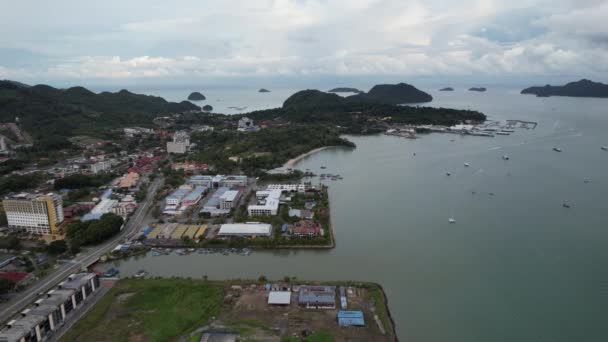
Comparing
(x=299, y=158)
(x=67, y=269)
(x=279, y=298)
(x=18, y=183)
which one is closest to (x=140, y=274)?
(x=67, y=269)

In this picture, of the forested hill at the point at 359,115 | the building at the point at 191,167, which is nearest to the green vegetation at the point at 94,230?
the building at the point at 191,167

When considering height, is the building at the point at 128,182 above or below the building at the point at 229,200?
above

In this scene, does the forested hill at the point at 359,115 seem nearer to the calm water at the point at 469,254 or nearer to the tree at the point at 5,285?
the calm water at the point at 469,254

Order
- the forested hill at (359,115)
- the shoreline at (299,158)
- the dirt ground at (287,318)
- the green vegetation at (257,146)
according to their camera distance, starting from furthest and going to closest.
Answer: the forested hill at (359,115), the shoreline at (299,158), the green vegetation at (257,146), the dirt ground at (287,318)

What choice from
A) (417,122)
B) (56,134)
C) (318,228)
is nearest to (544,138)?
(417,122)

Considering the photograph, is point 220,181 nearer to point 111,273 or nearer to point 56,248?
point 56,248

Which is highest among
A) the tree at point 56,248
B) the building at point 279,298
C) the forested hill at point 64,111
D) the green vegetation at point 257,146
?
the forested hill at point 64,111

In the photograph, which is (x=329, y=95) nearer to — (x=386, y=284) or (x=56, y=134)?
(x=56, y=134)

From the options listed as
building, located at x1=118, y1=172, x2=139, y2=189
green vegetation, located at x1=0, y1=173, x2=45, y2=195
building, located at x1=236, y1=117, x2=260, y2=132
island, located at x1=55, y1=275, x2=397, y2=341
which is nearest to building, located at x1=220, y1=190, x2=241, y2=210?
island, located at x1=55, y1=275, x2=397, y2=341
